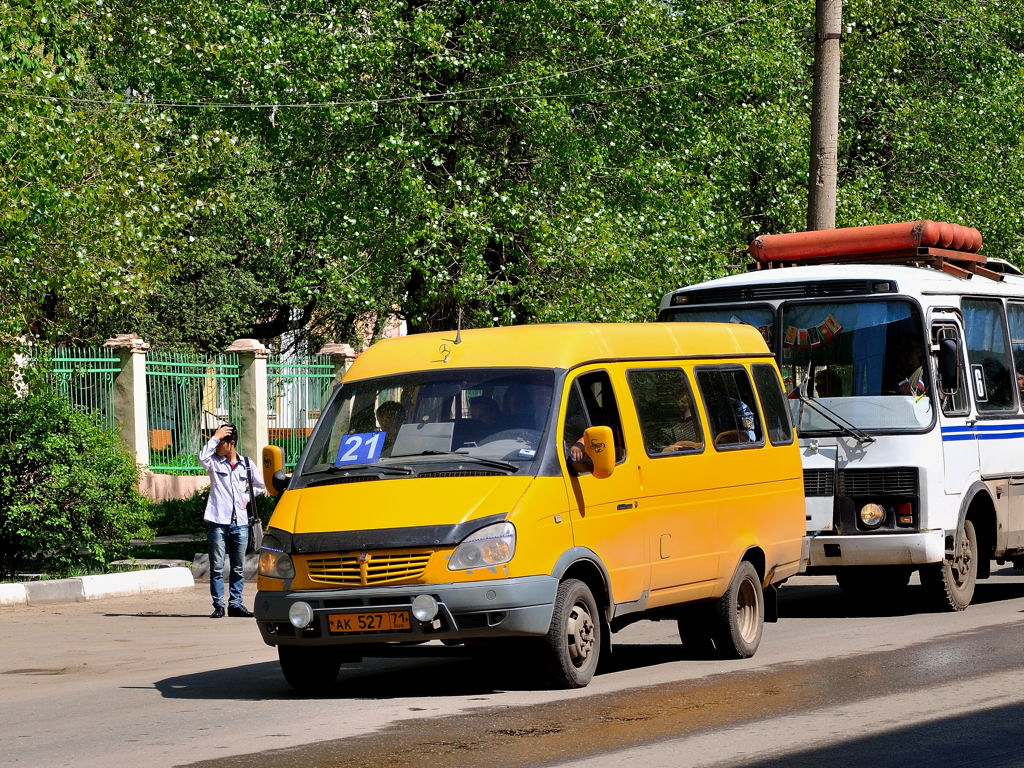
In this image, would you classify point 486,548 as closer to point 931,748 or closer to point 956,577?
point 931,748

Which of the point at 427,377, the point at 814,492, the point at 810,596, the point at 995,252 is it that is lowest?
the point at 810,596

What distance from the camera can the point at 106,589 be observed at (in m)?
16.7

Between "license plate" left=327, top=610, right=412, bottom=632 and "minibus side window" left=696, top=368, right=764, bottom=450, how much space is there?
9.98 ft

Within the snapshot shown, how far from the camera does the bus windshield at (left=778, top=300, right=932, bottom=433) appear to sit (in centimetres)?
1355

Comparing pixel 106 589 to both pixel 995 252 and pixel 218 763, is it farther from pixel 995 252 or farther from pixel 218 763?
pixel 995 252

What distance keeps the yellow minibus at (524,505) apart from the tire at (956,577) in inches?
115

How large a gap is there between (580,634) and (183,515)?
16690 millimetres

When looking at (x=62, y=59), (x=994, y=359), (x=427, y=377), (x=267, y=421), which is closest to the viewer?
(x=427, y=377)

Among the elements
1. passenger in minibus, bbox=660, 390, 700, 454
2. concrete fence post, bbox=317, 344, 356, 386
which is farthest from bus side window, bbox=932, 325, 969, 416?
concrete fence post, bbox=317, 344, 356, 386

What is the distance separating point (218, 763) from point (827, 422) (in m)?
7.73

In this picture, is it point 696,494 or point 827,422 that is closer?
point 696,494

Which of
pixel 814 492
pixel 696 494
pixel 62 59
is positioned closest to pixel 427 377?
pixel 696 494

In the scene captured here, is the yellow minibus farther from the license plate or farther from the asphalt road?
the asphalt road

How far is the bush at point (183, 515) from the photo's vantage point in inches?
971
